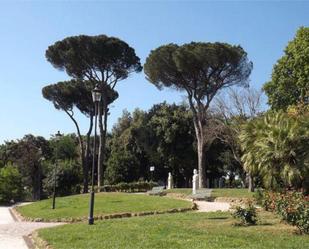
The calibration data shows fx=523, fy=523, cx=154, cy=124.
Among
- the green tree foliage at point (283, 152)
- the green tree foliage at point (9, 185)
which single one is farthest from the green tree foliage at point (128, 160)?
the green tree foliage at point (283, 152)

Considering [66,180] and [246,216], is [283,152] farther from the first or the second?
[66,180]

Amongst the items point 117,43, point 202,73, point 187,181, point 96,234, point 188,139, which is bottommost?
point 96,234

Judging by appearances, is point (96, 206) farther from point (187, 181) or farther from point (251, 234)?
point (187, 181)

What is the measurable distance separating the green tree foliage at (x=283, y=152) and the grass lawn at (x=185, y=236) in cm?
364

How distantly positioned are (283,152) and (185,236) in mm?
8393

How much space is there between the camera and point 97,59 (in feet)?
150

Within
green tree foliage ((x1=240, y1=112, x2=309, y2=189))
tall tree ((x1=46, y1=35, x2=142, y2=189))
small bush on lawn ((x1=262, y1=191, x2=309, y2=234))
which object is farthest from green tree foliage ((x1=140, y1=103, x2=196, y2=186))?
small bush on lawn ((x1=262, y1=191, x2=309, y2=234))

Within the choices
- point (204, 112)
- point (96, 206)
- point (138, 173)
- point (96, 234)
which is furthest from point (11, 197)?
point (96, 234)

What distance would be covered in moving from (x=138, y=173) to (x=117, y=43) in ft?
56.6

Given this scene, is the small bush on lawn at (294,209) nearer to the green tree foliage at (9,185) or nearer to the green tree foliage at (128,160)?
the green tree foliage at (9,185)

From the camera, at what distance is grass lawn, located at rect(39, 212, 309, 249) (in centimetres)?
1072

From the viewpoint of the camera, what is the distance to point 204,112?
4166 cm

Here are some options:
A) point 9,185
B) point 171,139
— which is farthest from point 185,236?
point 9,185

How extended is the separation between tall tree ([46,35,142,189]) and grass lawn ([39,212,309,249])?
31253mm
